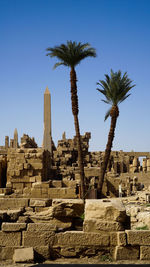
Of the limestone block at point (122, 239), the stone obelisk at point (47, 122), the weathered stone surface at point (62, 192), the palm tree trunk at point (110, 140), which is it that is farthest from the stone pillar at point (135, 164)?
the limestone block at point (122, 239)

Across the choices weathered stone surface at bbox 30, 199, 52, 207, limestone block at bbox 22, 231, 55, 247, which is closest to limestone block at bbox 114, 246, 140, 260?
limestone block at bbox 22, 231, 55, 247

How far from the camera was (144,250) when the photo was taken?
5.77m

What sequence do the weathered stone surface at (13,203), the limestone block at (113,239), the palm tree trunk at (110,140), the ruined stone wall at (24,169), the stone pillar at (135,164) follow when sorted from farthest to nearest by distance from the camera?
the stone pillar at (135,164), the palm tree trunk at (110,140), the ruined stone wall at (24,169), the weathered stone surface at (13,203), the limestone block at (113,239)

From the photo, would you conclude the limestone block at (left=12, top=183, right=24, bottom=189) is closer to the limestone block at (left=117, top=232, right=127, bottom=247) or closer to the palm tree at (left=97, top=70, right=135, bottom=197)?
the palm tree at (left=97, top=70, right=135, bottom=197)

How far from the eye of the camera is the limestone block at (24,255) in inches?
224

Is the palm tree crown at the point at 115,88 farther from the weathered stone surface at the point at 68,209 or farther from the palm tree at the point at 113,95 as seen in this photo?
the weathered stone surface at the point at 68,209

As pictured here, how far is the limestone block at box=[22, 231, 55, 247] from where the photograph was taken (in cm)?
606

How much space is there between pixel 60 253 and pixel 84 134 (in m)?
31.5

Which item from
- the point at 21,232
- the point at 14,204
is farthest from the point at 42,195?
the point at 21,232

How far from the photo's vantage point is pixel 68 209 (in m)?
7.21

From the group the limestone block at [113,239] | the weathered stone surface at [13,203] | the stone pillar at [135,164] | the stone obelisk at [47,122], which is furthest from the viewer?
the stone pillar at [135,164]

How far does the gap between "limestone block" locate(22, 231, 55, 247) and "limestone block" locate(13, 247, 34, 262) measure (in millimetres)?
151

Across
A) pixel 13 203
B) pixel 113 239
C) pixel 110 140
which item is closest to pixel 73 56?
pixel 110 140

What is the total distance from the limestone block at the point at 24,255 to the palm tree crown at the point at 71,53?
13520mm
